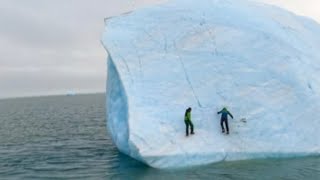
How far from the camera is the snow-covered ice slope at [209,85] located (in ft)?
60.2

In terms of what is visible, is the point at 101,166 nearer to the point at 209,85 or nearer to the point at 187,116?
the point at 187,116

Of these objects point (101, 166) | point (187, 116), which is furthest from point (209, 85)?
point (101, 166)

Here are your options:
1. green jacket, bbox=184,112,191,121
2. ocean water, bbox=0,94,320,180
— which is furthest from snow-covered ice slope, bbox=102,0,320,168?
ocean water, bbox=0,94,320,180

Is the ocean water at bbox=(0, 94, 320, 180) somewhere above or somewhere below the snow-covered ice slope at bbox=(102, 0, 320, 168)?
below

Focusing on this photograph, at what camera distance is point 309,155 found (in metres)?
19.1

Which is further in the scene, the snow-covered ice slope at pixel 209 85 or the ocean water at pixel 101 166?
the snow-covered ice slope at pixel 209 85

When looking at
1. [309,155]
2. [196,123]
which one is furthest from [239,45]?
[309,155]

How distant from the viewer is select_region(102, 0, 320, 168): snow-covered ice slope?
1836 centimetres

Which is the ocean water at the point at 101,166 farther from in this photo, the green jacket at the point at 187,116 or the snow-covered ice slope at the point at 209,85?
the green jacket at the point at 187,116

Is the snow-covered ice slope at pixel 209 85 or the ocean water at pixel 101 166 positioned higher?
the snow-covered ice slope at pixel 209 85

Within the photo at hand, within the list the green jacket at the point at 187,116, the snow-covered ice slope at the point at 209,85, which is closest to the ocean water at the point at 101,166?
the snow-covered ice slope at the point at 209,85

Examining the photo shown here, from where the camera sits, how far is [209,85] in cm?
1986

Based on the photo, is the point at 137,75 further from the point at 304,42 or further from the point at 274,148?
the point at 304,42

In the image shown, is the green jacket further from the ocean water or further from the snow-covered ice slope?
the ocean water
